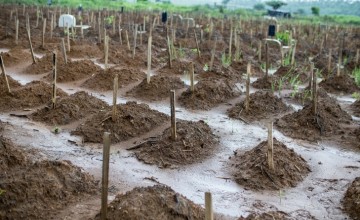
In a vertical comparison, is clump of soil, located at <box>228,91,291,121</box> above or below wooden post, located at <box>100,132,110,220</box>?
below

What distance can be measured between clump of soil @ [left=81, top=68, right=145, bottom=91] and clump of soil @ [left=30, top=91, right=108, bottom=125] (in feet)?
6.13

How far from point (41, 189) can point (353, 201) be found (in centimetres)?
392

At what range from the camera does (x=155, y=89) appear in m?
11.2

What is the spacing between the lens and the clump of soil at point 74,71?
480 inches

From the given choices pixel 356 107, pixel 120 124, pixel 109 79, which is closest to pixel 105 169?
pixel 120 124

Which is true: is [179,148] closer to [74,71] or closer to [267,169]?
[267,169]

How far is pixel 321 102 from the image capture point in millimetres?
9977

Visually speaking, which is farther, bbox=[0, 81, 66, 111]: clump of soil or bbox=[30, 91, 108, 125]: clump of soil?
bbox=[0, 81, 66, 111]: clump of soil

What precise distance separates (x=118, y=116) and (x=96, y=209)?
318 cm

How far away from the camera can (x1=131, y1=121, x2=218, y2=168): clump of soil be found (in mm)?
7309

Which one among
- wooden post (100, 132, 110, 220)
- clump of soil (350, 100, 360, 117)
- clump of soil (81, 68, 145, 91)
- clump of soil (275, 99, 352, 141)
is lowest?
clump of soil (350, 100, 360, 117)

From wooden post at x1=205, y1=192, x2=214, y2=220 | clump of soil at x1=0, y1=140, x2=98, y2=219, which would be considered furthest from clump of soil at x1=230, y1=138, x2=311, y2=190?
wooden post at x1=205, y1=192, x2=214, y2=220

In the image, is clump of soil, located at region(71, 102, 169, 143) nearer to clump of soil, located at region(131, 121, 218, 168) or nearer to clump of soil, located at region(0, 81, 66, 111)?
clump of soil, located at region(131, 121, 218, 168)

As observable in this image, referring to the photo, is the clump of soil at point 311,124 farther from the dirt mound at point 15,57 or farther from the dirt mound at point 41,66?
the dirt mound at point 15,57
